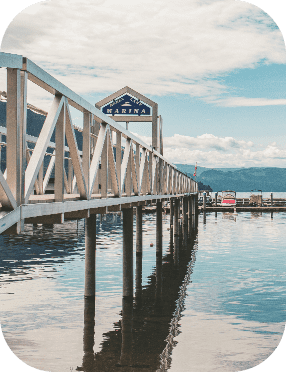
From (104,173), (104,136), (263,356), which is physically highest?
(104,136)

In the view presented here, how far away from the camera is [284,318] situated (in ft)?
49.7

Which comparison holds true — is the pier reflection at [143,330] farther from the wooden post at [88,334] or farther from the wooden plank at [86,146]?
the wooden plank at [86,146]

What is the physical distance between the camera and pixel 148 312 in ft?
51.6

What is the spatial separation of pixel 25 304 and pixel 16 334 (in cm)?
300

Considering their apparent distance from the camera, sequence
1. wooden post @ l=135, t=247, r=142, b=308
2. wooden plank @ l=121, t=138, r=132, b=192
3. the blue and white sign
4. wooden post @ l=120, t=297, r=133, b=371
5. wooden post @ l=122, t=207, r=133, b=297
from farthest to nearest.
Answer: the blue and white sign < wooden post @ l=135, t=247, r=142, b=308 < wooden post @ l=122, t=207, r=133, b=297 < wooden plank @ l=121, t=138, r=132, b=192 < wooden post @ l=120, t=297, r=133, b=371

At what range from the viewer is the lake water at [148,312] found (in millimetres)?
11789

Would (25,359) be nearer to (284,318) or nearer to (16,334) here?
(16,334)

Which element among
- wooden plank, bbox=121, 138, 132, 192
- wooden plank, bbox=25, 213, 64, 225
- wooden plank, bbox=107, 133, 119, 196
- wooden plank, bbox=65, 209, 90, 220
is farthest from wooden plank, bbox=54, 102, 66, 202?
wooden plank, bbox=121, 138, 132, 192

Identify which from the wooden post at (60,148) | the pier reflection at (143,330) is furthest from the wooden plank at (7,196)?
the pier reflection at (143,330)

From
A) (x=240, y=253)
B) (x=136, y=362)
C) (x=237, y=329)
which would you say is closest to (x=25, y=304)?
(x=136, y=362)

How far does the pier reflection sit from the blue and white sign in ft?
30.9

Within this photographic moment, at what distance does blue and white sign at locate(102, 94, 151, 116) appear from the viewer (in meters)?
26.1

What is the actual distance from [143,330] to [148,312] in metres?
1.96

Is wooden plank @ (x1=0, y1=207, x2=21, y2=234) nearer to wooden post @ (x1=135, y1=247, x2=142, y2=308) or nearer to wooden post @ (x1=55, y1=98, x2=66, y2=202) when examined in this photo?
wooden post @ (x1=55, y1=98, x2=66, y2=202)
